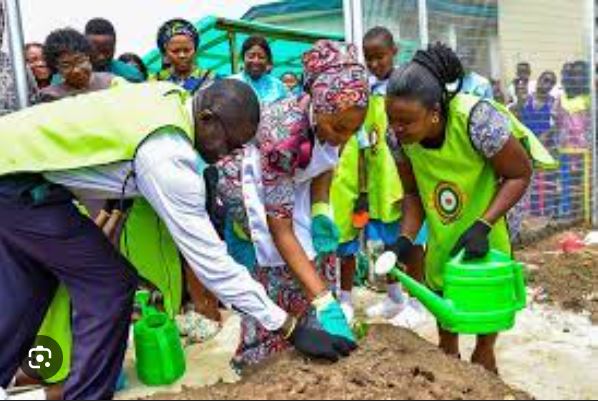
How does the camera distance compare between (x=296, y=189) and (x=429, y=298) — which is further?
(x=296, y=189)

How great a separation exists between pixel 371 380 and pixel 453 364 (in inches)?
13.8

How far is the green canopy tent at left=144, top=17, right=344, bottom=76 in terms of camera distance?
6.58m

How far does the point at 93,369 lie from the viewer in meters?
2.85

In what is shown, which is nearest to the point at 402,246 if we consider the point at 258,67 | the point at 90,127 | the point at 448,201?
the point at 448,201

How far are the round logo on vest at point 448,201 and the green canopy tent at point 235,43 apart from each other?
3570 mm

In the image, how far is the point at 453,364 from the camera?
2424mm

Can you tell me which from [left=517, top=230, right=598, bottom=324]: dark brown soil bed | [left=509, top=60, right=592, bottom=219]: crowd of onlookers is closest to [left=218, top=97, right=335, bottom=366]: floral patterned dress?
[left=517, top=230, right=598, bottom=324]: dark brown soil bed

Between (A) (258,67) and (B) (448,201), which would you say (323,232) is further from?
(A) (258,67)

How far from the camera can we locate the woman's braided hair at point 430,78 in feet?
9.18

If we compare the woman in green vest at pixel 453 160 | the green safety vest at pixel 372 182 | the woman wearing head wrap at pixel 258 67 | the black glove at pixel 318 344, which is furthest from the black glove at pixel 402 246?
the woman wearing head wrap at pixel 258 67

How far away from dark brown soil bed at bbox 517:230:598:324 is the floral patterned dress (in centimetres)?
237

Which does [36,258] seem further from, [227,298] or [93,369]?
[227,298]

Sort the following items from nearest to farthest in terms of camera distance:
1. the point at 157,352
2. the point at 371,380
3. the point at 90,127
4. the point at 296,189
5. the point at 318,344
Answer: the point at 371,380
the point at 318,344
the point at 90,127
the point at 296,189
the point at 157,352

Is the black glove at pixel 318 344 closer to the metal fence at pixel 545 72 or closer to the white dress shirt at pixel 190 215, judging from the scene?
the white dress shirt at pixel 190 215
